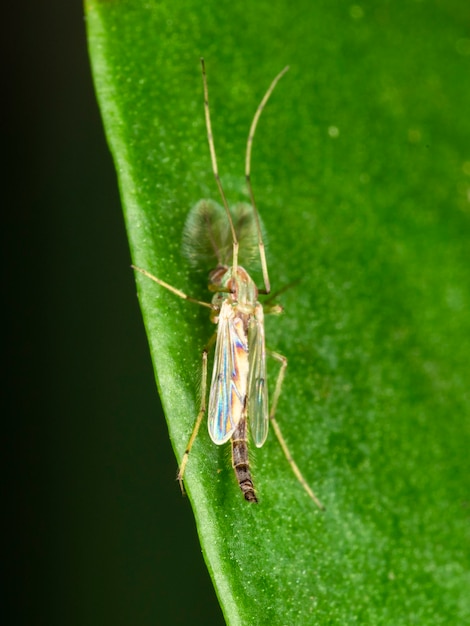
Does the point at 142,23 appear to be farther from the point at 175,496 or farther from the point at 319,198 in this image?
the point at 175,496

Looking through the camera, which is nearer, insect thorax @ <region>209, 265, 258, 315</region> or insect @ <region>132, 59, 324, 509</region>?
insect @ <region>132, 59, 324, 509</region>

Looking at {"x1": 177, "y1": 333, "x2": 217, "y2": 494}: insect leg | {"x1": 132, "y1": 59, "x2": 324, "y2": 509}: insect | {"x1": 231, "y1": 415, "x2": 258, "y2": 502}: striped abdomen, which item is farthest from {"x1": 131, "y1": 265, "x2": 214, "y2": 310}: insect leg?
{"x1": 231, "y1": 415, "x2": 258, "y2": 502}: striped abdomen

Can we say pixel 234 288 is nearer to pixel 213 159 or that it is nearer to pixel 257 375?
pixel 257 375

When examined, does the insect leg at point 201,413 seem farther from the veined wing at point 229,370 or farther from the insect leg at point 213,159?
the insect leg at point 213,159

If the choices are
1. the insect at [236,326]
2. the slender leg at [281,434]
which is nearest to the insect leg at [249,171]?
the insect at [236,326]

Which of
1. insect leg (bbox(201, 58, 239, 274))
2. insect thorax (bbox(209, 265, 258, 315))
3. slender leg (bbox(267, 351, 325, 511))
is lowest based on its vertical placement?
slender leg (bbox(267, 351, 325, 511))

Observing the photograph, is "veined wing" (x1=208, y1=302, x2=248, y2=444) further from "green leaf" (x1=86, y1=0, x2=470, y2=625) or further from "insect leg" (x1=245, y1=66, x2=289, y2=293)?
"insect leg" (x1=245, y1=66, x2=289, y2=293)

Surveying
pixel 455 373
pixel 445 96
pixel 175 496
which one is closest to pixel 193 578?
pixel 175 496
